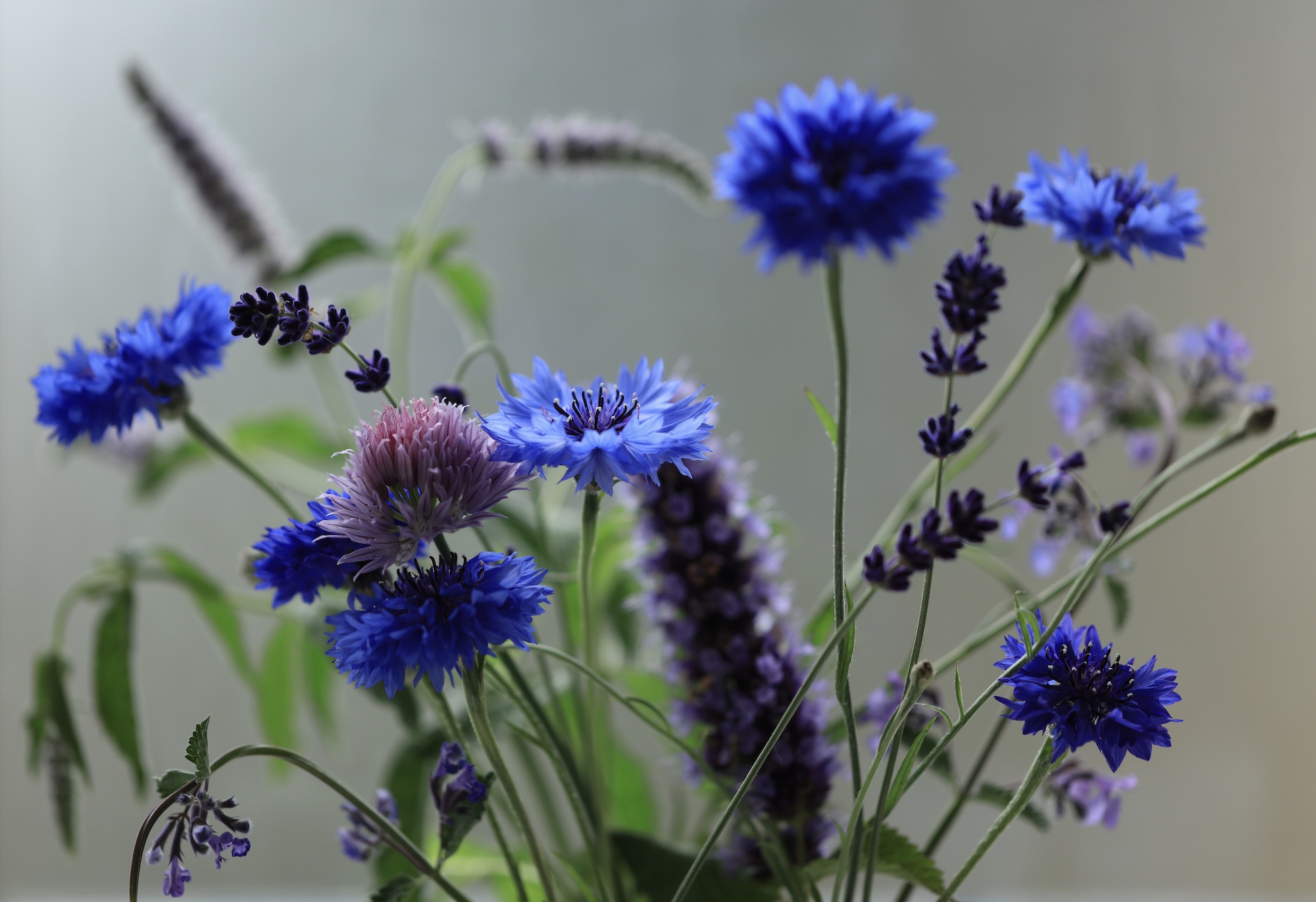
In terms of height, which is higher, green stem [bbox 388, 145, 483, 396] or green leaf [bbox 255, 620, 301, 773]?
green stem [bbox 388, 145, 483, 396]

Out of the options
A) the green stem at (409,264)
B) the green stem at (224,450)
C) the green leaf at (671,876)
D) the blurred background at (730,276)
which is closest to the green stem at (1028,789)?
the green leaf at (671,876)

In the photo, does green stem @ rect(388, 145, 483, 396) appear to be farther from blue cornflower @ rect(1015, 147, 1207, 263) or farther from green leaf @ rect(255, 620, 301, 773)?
blue cornflower @ rect(1015, 147, 1207, 263)

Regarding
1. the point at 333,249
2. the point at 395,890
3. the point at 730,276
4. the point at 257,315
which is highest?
the point at 730,276

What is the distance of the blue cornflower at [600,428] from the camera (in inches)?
7.6

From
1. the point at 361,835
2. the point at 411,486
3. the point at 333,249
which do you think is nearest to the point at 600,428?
the point at 411,486

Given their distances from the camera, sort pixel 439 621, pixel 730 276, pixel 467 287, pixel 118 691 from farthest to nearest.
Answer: pixel 730 276
pixel 467 287
pixel 118 691
pixel 439 621

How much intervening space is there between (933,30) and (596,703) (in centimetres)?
69

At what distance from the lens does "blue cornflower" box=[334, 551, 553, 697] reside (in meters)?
0.18

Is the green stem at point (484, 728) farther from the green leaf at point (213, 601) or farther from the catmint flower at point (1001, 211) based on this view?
the green leaf at point (213, 601)

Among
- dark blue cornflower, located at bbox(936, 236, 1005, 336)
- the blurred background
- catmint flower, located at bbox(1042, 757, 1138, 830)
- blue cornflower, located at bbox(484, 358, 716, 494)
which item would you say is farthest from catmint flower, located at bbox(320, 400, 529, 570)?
the blurred background

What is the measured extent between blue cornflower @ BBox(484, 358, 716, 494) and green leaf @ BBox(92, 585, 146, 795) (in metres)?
0.30

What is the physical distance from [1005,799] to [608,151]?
0.34 m

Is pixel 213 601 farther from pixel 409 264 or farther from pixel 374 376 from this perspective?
pixel 374 376

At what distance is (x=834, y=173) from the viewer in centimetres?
20
